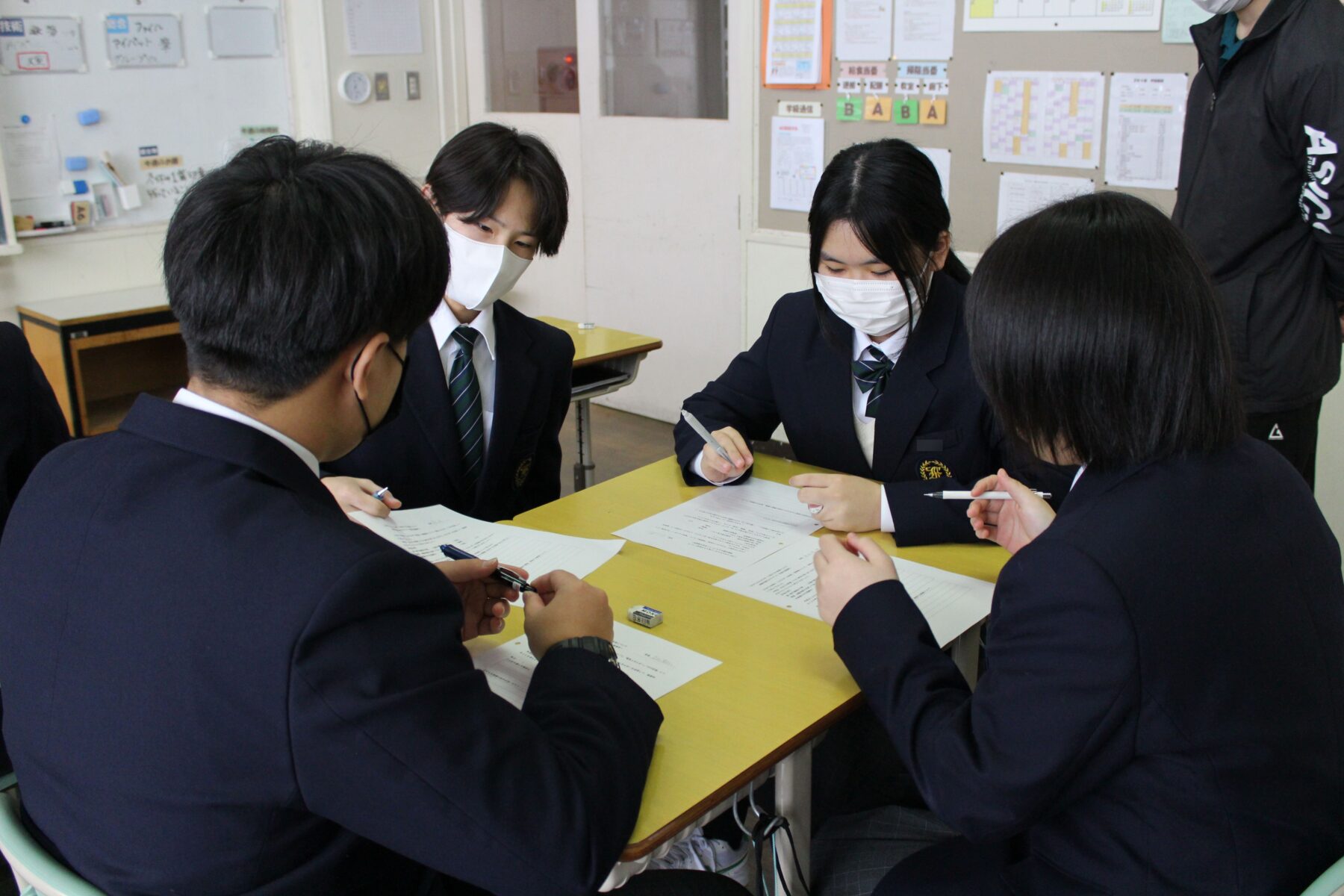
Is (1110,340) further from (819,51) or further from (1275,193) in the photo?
(819,51)

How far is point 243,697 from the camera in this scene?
2.75 ft

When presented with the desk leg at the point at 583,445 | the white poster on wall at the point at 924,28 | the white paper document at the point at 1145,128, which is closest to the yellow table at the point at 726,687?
the desk leg at the point at 583,445

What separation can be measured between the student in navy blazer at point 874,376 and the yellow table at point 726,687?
0.12m

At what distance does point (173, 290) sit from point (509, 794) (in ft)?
1.63

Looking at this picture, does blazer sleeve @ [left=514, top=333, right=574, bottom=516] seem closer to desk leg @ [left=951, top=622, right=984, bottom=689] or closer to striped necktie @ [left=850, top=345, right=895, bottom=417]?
striped necktie @ [left=850, top=345, right=895, bottom=417]

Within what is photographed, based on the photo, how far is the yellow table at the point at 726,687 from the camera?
1.14 meters

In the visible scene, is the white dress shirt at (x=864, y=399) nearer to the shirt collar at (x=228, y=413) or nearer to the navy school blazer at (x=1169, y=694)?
the navy school blazer at (x=1169, y=694)

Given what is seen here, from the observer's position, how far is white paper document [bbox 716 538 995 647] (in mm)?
1503

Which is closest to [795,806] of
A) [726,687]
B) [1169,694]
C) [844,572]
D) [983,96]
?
[726,687]

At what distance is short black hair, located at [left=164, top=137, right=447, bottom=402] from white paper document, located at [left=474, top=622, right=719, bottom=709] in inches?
19.5

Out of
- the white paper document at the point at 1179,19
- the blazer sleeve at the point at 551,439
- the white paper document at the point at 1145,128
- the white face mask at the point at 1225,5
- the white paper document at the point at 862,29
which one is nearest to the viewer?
the blazer sleeve at the point at 551,439

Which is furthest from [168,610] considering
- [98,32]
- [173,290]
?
[98,32]

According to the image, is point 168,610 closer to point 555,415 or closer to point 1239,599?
point 1239,599

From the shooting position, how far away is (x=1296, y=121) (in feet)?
7.48
